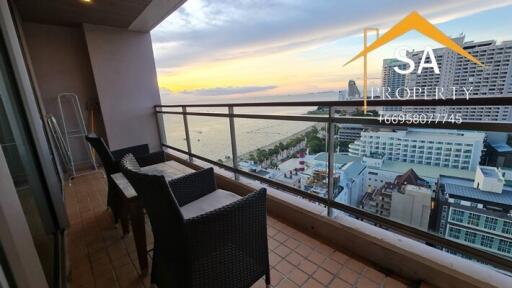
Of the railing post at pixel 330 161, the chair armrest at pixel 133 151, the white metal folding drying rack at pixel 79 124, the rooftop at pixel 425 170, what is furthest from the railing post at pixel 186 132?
the rooftop at pixel 425 170

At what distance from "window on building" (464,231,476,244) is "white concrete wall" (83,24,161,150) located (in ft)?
16.3

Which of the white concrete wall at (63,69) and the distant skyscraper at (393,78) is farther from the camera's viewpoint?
the white concrete wall at (63,69)

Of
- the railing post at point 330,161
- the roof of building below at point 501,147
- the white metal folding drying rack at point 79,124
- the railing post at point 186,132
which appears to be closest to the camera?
the roof of building below at point 501,147

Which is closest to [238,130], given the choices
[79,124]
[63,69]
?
[79,124]

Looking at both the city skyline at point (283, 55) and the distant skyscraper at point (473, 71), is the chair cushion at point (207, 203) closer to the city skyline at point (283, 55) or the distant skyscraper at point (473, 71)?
the city skyline at point (283, 55)

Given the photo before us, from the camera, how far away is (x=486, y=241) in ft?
3.83

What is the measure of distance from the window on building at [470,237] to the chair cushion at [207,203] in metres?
1.35

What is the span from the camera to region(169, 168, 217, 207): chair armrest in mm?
1487

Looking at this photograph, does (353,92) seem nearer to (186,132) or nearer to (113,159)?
(113,159)

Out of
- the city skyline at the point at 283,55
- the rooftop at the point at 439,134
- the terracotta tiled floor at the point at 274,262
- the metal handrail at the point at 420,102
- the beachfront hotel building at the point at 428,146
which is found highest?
the city skyline at the point at 283,55

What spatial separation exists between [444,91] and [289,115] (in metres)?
1.08

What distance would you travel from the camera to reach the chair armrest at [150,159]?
2.26 metres

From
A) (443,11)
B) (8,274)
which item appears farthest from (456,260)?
(443,11)

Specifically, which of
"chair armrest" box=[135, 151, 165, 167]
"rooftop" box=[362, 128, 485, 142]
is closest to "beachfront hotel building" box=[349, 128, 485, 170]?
"rooftop" box=[362, 128, 485, 142]
